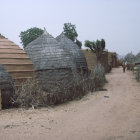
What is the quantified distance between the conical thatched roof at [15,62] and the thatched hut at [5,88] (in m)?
0.50

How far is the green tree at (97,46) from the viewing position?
26.2m

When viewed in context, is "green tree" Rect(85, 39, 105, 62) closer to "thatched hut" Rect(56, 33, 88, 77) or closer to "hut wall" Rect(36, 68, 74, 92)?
"thatched hut" Rect(56, 33, 88, 77)

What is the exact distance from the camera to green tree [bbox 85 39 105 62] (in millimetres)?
26188

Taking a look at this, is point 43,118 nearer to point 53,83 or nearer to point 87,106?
point 87,106

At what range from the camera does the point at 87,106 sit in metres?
9.95

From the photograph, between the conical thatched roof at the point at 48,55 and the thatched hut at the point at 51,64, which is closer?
the thatched hut at the point at 51,64

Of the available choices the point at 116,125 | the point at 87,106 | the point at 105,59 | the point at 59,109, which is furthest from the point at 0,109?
the point at 105,59

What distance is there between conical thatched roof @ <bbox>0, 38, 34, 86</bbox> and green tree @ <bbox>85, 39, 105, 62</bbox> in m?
15.5

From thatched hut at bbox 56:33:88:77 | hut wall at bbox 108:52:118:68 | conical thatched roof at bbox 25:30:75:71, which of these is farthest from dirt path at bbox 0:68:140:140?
hut wall at bbox 108:52:118:68

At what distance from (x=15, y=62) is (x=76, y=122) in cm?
465

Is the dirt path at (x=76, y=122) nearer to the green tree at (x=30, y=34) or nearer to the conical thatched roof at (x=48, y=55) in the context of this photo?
the conical thatched roof at (x=48, y=55)

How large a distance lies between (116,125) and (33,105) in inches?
143

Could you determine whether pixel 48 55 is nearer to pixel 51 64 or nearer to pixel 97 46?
pixel 51 64

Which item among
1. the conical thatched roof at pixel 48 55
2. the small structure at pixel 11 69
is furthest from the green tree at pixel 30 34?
the small structure at pixel 11 69
